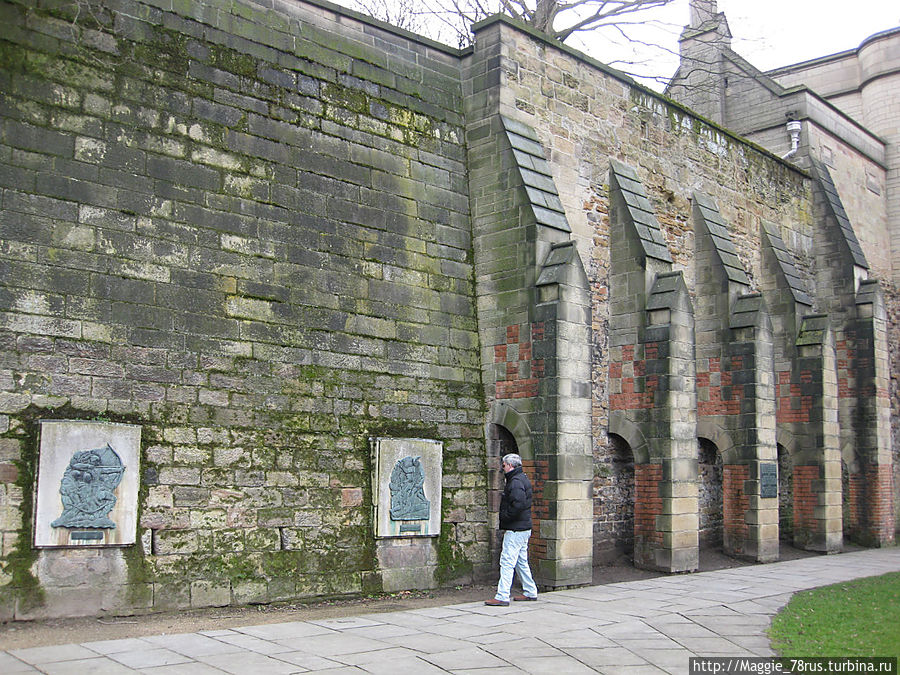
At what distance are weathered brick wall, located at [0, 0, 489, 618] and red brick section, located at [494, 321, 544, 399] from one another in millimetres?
409

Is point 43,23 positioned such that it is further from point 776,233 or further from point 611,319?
point 776,233

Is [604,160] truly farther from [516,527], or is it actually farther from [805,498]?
[805,498]

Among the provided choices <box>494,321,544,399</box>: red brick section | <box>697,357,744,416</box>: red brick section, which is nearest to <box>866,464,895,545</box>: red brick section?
<box>697,357,744,416</box>: red brick section

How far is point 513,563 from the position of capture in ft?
30.8

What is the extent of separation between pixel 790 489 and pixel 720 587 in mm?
6635

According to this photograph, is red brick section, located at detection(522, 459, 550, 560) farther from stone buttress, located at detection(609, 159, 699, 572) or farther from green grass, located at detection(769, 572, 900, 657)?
green grass, located at detection(769, 572, 900, 657)

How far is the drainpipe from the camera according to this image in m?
20.0

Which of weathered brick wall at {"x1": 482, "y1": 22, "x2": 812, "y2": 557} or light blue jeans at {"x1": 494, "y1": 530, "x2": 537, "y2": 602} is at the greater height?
weathered brick wall at {"x1": 482, "y1": 22, "x2": 812, "y2": 557}

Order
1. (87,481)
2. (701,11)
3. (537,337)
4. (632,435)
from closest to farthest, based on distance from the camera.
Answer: (87,481) < (537,337) < (632,435) < (701,11)

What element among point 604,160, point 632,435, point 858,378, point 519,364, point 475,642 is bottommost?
point 475,642

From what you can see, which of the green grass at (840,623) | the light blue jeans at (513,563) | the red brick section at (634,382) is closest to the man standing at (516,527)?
the light blue jeans at (513,563)

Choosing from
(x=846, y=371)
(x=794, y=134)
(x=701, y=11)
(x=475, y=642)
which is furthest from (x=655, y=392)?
(x=701, y=11)

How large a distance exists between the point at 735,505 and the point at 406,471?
22.3 feet

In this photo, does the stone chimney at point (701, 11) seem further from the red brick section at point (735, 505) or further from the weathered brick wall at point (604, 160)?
the red brick section at point (735, 505)
